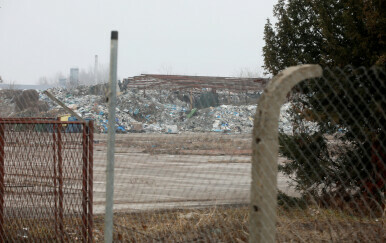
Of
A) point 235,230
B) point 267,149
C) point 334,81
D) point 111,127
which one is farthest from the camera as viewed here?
point 334,81

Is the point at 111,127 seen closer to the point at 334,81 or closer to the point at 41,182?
the point at 41,182

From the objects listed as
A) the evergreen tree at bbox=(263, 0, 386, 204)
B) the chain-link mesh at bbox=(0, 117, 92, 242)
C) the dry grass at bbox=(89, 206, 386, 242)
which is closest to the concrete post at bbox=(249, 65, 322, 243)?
the dry grass at bbox=(89, 206, 386, 242)

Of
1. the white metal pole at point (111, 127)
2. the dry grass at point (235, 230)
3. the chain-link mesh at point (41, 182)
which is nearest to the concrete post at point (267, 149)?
the white metal pole at point (111, 127)

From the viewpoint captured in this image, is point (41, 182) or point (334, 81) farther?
point (334, 81)

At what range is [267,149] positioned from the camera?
8.16 feet

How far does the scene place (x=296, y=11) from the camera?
8945 millimetres

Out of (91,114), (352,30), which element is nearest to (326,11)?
Result: (352,30)

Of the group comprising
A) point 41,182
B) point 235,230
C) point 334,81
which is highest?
point 334,81

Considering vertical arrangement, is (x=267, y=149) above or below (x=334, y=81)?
below

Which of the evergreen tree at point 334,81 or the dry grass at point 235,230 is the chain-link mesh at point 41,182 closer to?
the dry grass at point 235,230

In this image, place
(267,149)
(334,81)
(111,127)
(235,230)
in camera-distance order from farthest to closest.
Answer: (334,81) → (235,230) → (111,127) → (267,149)

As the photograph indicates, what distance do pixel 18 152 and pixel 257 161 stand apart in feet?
12.7

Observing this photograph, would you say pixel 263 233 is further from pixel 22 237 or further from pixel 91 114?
pixel 91 114

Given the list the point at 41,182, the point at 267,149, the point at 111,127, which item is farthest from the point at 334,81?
the point at 267,149
